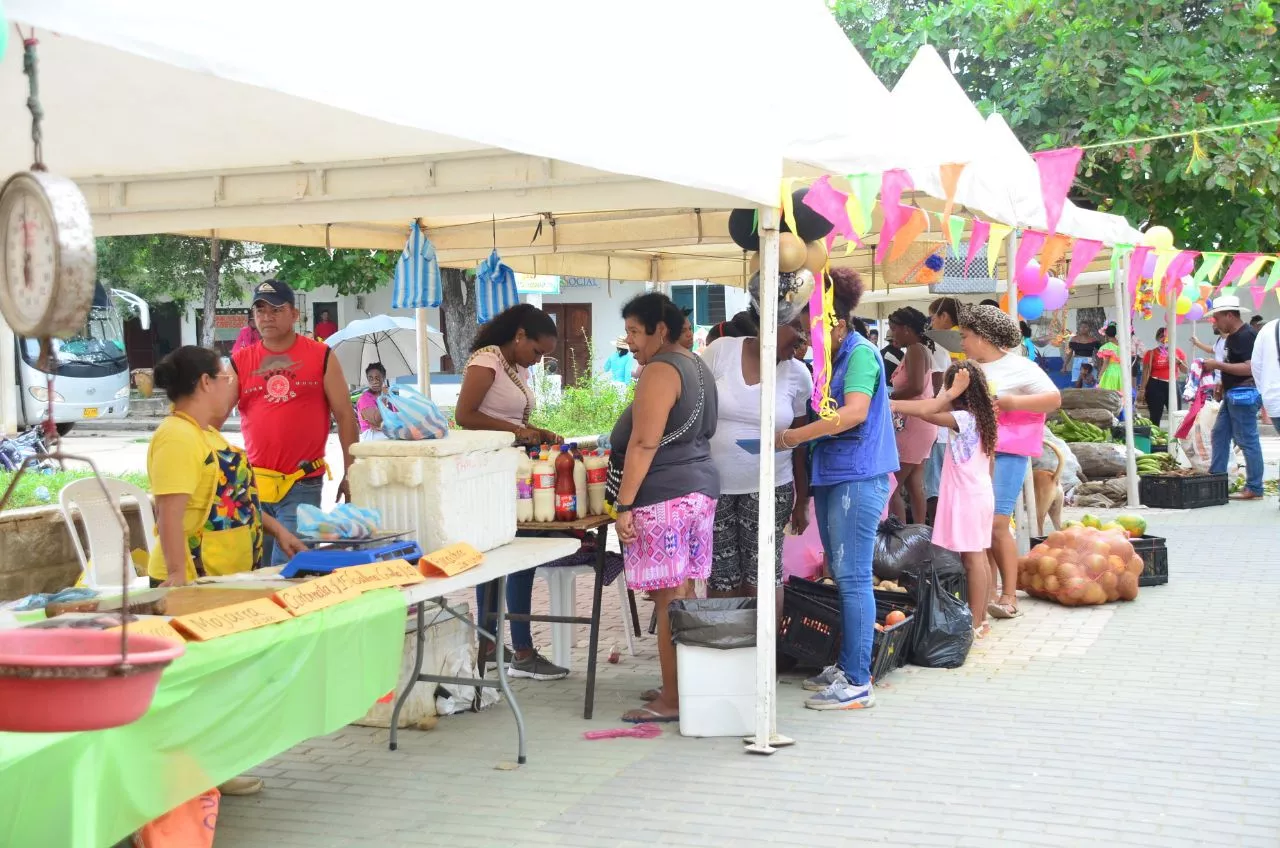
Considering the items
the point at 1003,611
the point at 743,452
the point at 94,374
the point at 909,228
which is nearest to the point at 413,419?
the point at 743,452

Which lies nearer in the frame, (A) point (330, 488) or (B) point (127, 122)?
(B) point (127, 122)

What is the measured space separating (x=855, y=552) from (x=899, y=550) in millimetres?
1420

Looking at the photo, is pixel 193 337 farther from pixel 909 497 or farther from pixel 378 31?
pixel 378 31

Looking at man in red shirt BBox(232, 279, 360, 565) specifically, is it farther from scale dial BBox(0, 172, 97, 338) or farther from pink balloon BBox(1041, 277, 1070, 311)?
pink balloon BBox(1041, 277, 1070, 311)

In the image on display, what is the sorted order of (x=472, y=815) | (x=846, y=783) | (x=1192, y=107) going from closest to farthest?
(x=472, y=815), (x=846, y=783), (x=1192, y=107)

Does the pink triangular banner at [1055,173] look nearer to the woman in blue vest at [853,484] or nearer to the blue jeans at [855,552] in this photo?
the woman in blue vest at [853,484]

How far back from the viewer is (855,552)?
595 centimetres

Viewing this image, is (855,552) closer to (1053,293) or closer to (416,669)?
(416,669)

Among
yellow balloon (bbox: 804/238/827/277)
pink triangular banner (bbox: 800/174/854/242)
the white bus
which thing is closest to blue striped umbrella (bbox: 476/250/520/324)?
yellow balloon (bbox: 804/238/827/277)

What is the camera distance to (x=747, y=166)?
4938 millimetres

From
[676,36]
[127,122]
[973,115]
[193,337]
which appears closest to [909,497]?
[973,115]

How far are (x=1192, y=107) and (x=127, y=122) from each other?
45.4 ft

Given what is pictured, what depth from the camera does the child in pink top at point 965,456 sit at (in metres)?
7.07

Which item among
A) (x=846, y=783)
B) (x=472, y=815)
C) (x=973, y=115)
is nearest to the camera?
(x=472, y=815)
